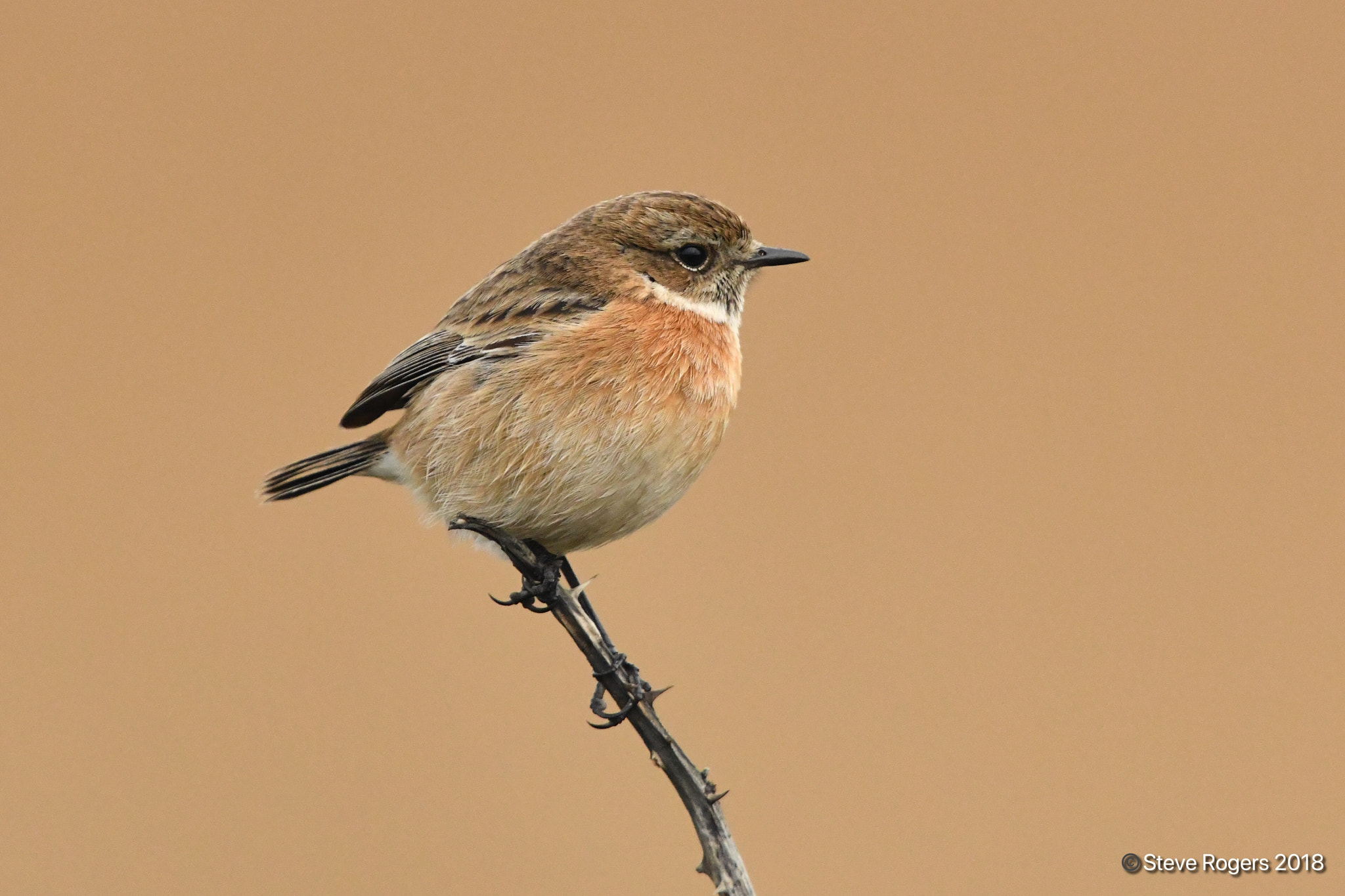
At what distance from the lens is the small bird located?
3746 mm

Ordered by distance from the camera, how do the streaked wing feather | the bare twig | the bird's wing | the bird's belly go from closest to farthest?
the bare twig, the bird's belly, the bird's wing, the streaked wing feather

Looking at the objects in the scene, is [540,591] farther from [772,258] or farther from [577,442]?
[772,258]

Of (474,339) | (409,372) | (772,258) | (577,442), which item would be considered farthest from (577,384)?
(772,258)

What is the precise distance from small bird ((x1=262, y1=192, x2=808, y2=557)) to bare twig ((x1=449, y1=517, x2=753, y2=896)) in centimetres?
51

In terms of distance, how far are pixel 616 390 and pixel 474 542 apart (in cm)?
78

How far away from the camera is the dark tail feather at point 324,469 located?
4383mm

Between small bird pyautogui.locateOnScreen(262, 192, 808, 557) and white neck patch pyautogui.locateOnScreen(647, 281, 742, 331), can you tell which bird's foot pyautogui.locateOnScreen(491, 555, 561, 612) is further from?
white neck patch pyautogui.locateOnScreen(647, 281, 742, 331)

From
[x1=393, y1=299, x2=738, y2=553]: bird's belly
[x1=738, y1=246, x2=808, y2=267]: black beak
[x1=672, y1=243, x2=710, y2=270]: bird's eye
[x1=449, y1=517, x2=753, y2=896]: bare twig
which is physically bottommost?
[x1=449, y1=517, x2=753, y2=896]: bare twig

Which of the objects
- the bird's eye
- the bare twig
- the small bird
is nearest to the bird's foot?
the bare twig

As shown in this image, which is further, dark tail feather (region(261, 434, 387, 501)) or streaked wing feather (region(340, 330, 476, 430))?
dark tail feather (region(261, 434, 387, 501))

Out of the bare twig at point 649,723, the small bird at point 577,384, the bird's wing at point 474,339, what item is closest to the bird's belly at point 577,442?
the small bird at point 577,384

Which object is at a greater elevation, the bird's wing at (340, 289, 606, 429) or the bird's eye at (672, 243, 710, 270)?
the bird's eye at (672, 243, 710, 270)

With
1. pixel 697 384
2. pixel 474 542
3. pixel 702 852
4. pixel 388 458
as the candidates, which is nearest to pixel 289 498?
pixel 388 458

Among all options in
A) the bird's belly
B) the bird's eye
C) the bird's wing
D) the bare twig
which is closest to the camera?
the bare twig
